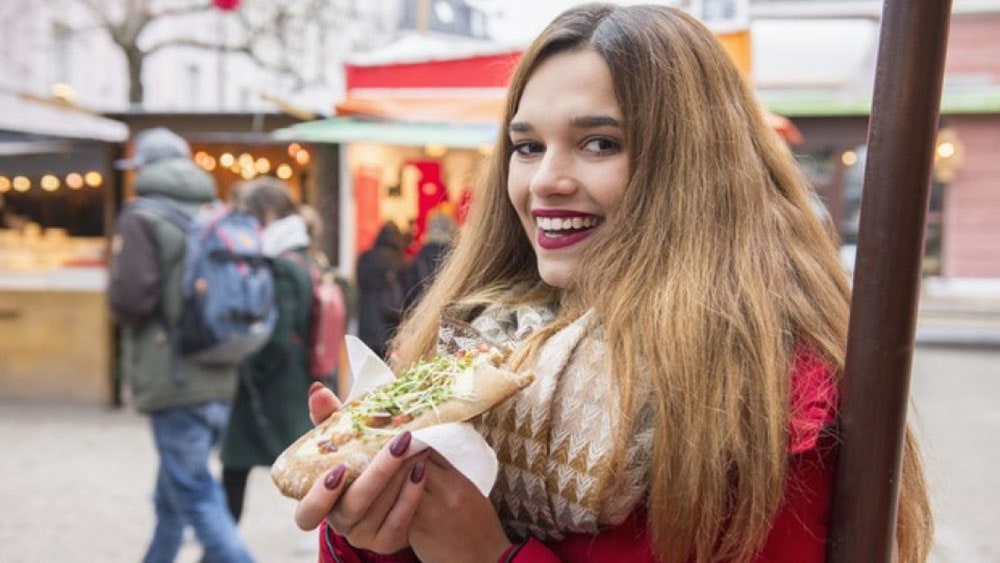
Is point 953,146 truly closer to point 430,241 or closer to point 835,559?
point 430,241

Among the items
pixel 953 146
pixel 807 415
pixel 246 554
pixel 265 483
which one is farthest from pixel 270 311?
pixel 953 146

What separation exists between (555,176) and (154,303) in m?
3.05

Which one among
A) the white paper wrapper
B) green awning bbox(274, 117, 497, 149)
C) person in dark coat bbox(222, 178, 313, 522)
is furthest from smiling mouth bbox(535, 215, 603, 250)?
green awning bbox(274, 117, 497, 149)

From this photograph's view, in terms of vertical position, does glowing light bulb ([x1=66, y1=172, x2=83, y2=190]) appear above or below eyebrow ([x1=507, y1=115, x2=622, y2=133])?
below

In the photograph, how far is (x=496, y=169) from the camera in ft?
6.14

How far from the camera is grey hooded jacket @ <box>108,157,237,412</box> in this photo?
13.2 ft

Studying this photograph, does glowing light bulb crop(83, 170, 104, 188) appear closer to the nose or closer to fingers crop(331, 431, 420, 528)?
the nose

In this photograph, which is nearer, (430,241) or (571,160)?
(571,160)

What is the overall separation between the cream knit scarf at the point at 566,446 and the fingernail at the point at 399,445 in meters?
0.23

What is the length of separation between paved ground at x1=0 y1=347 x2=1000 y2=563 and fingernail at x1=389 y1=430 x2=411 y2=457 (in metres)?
2.94

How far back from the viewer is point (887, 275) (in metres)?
1.26

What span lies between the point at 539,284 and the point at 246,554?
2914mm

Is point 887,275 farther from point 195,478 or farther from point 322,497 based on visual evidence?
point 195,478

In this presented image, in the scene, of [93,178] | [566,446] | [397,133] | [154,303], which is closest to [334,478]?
[566,446]
